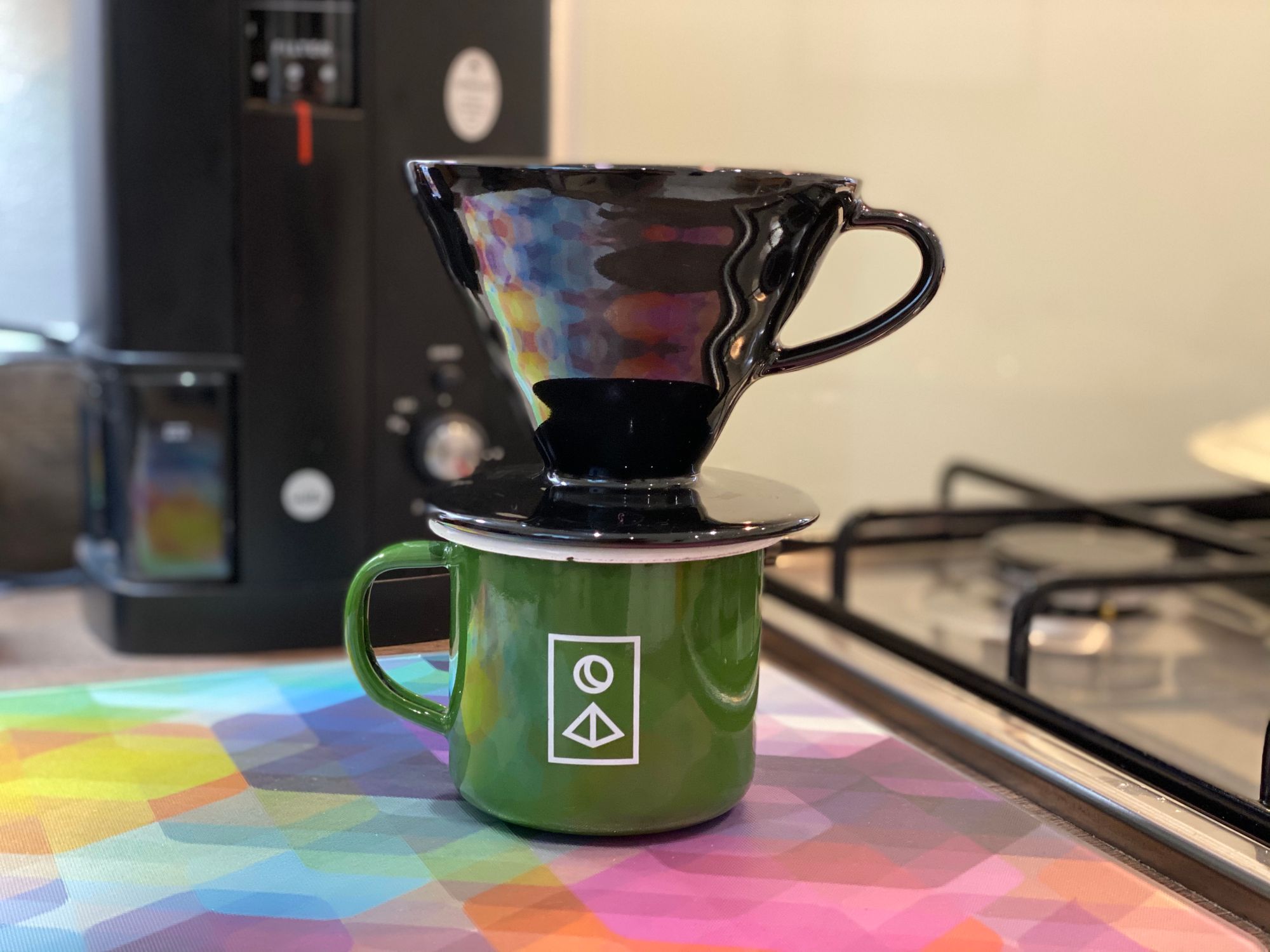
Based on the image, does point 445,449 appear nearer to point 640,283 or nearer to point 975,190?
point 640,283

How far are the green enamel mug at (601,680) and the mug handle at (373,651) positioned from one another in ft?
0.04

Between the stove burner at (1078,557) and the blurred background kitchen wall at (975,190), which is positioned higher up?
the blurred background kitchen wall at (975,190)

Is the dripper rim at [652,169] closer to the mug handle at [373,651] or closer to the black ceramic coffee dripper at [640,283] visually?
the black ceramic coffee dripper at [640,283]

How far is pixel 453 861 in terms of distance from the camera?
1.35 feet

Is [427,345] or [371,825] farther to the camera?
[427,345]

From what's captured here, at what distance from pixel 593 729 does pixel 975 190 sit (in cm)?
70

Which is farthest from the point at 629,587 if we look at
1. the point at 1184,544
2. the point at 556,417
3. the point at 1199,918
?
the point at 1184,544

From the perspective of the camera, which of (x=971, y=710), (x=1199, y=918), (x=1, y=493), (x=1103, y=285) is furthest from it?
(x=1103, y=285)

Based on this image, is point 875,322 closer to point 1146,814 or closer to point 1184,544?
point 1146,814

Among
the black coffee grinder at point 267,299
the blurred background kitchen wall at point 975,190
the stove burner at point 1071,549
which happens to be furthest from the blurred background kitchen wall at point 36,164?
the stove burner at point 1071,549

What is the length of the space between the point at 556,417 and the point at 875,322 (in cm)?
12

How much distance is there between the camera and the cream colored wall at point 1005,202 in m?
0.90

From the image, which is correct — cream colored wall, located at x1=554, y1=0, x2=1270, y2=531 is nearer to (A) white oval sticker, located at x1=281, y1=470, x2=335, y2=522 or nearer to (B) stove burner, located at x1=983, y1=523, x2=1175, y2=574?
(B) stove burner, located at x1=983, y1=523, x2=1175, y2=574

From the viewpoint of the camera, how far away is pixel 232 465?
26.4 inches
